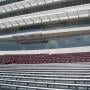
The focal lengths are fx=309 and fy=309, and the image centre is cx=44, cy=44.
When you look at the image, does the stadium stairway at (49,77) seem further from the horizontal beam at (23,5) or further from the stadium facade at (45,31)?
the horizontal beam at (23,5)

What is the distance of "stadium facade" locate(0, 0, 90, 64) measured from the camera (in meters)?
26.3

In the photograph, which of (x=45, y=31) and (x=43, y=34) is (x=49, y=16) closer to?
(x=45, y=31)

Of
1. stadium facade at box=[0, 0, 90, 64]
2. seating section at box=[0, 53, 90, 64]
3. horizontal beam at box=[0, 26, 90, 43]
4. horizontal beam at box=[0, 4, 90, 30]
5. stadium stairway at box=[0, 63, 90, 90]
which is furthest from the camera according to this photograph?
horizontal beam at box=[0, 4, 90, 30]

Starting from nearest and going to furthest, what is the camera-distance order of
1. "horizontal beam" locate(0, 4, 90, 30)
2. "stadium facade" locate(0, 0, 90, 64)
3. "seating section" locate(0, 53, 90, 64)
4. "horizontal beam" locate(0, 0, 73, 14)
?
1. "seating section" locate(0, 53, 90, 64)
2. "stadium facade" locate(0, 0, 90, 64)
3. "horizontal beam" locate(0, 4, 90, 30)
4. "horizontal beam" locate(0, 0, 73, 14)

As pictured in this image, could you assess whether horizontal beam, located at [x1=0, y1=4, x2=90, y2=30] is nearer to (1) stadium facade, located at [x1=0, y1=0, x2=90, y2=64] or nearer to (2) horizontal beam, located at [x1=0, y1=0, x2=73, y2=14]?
(1) stadium facade, located at [x1=0, y1=0, x2=90, y2=64]

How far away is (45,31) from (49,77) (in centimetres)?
986

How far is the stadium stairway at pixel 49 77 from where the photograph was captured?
58.4 feet

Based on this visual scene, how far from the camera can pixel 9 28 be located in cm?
3466

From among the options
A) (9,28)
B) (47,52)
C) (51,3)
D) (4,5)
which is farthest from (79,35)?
(4,5)

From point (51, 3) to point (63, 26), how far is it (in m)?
3.15

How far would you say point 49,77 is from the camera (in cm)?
2016

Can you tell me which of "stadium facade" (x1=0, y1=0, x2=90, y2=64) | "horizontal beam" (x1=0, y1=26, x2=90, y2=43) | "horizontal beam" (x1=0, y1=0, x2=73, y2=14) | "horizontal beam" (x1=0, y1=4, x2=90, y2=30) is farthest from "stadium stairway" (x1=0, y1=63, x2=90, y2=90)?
"horizontal beam" (x1=0, y1=0, x2=73, y2=14)

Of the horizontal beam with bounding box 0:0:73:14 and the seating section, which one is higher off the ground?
the horizontal beam with bounding box 0:0:73:14

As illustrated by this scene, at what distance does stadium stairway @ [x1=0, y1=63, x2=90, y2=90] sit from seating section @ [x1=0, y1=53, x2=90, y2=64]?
1093 mm
